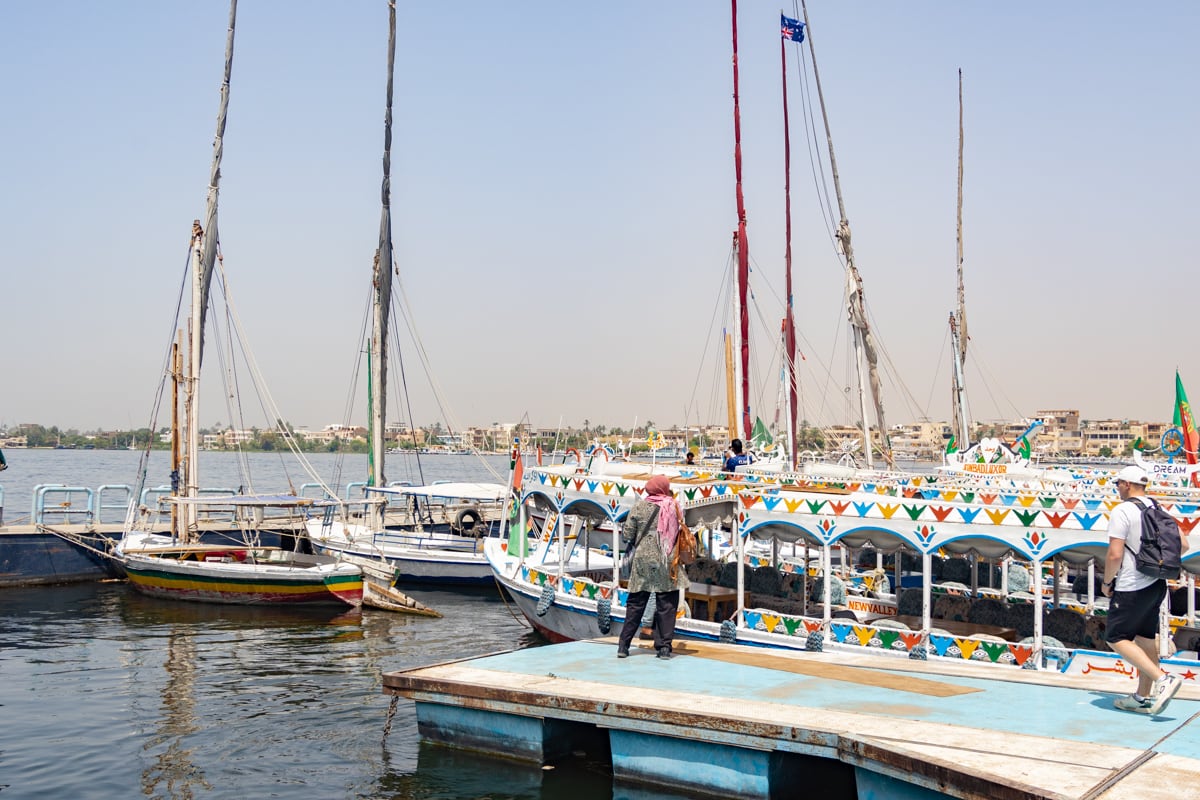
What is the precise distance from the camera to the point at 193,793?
11.7 meters

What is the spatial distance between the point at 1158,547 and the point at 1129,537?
241 mm

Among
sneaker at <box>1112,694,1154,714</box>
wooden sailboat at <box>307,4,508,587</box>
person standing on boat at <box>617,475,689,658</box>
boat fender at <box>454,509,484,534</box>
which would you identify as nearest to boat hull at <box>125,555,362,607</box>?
wooden sailboat at <box>307,4,508,587</box>

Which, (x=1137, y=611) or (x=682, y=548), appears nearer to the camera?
(x=1137, y=611)

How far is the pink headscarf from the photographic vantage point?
12.6 m

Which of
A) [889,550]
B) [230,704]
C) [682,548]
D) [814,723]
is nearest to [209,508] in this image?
[230,704]

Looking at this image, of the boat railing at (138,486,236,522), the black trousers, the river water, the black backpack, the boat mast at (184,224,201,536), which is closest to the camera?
the black backpack

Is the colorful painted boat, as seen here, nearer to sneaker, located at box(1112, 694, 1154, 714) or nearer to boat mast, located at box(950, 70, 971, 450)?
sneaker, located at box(1112, 694, 1154, 714)

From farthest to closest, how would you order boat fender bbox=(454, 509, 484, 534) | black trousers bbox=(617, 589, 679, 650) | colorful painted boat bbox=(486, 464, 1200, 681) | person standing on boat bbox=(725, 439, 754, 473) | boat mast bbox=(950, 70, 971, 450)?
1. boat mast bbox=(950, 70, 971, 450)
2. boat fender bbox=(454, 509, 484, 534)
3. person standing on boat bbox=(725, 439, 754, 473)
4. colorful painted boat bbox=(486, 464, 1200, 681)
5. black trousers bbox=(617, 589, 679, 650)

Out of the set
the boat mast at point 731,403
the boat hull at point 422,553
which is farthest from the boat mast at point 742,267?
the boat hull at point 422,553

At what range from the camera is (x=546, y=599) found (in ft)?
63.1

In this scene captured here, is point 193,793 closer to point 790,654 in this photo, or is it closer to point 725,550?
point 790,654

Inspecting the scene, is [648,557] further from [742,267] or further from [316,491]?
[316,491]

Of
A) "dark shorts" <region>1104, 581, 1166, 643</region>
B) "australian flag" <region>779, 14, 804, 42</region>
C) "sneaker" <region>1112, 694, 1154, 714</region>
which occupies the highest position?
"australian flag" <region>779, 14, 804, 42</region>

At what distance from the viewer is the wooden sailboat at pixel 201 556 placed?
25375mm
